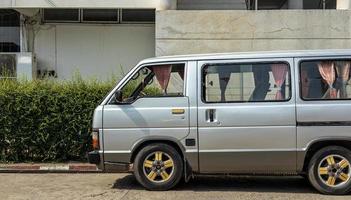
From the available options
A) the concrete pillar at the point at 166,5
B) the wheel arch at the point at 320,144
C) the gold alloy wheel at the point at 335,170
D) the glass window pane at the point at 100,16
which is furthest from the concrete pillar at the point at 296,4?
the gold alloy wheel at the point at 335,170

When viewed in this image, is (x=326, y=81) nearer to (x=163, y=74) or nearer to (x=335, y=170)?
(x=335, y=170)

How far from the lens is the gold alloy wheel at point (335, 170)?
862 cm

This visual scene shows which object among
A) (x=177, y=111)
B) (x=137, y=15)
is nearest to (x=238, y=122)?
(x=177, y=111)

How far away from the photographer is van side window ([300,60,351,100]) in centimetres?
871

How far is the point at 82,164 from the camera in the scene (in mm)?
11531

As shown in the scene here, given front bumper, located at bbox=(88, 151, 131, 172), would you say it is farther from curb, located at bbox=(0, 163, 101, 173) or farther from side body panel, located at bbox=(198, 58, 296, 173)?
curb, located at bbox=(0, 163, 101, 173)

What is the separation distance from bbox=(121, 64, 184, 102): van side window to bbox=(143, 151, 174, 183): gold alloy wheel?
970 mm

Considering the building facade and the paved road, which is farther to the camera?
the building facade

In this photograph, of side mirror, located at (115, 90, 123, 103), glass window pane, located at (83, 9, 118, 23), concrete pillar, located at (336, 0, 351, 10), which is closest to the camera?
side mirror, located at (115, 90, 123, 103)

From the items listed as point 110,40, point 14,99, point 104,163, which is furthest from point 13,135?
point 110,40

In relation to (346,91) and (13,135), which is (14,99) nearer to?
(13,135)

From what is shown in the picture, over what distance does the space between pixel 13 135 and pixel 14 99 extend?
2.46 ft

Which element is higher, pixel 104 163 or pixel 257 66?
pixel 257 66

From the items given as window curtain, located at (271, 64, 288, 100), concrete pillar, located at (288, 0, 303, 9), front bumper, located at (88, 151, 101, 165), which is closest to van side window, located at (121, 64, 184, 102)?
front bumper, located at (88, 151, 101, 165)
